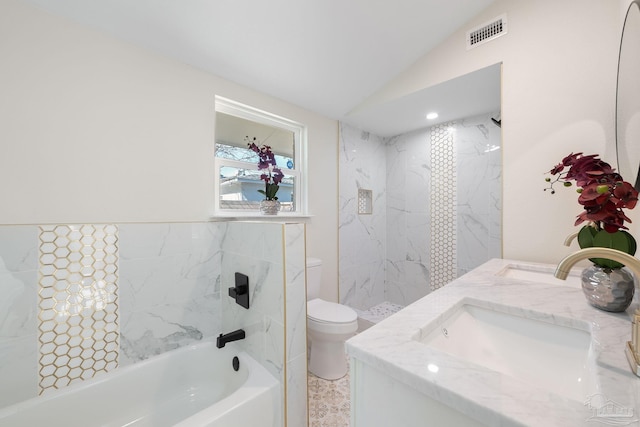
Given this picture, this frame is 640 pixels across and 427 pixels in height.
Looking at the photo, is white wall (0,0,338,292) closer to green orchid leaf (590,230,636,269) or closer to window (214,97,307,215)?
window (214,97,307,215)

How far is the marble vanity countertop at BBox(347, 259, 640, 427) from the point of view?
0.40 meters

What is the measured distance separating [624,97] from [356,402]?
5.10 feet

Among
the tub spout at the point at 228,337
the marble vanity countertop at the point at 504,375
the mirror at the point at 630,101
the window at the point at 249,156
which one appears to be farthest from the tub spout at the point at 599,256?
the window at the point at 249,156

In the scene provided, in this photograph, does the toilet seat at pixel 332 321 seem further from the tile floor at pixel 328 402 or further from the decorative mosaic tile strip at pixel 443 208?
the decorative mosaic tile strip at pixel 443 208

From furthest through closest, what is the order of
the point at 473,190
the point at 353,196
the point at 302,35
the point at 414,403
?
the point at 353,196
the point at 473,190
the point at 302,35
the point at 414,403

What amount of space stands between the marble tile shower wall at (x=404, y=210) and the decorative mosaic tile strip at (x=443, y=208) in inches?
2.1

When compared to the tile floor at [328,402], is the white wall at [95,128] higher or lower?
higher

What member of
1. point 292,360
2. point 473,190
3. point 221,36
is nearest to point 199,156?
point 221,36

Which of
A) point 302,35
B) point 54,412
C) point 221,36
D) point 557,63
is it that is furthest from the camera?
point 302,35

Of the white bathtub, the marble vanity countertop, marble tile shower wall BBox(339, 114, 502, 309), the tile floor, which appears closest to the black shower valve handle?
the white bathtub

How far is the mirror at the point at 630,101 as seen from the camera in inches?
34.8

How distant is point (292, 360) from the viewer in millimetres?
1333

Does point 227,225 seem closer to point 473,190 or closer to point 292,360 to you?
point 292,360

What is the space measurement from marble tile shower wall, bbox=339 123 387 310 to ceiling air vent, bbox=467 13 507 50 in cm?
133
